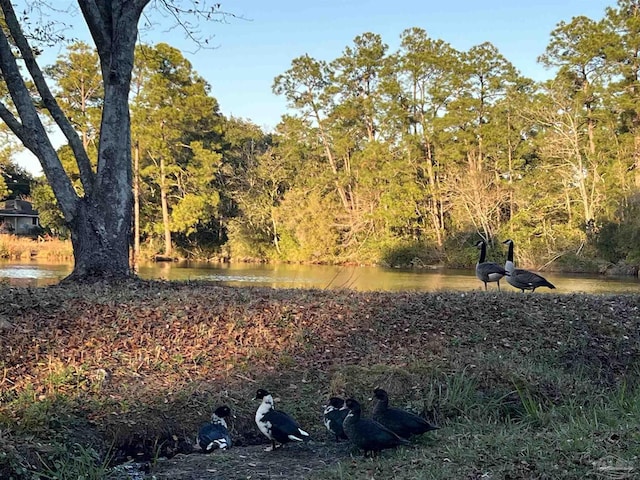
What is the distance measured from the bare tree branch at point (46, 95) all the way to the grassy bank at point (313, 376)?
6.97ft

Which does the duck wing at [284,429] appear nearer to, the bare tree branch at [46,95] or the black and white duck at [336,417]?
the black and white duck at [336,417]

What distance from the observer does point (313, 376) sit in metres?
5.98

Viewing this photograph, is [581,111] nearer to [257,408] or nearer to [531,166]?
[531,166]

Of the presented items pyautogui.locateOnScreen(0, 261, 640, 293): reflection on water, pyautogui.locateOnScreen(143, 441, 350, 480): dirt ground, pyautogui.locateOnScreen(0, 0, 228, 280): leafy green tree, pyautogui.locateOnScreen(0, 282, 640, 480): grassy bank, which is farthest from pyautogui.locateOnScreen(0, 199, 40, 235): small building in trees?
pyautogui.locateOnScreen(143, 441, 350, 480): dirt ground

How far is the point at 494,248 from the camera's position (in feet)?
116

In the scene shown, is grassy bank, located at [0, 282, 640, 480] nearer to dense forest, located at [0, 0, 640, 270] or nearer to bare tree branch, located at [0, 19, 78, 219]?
bare tree branch, located at [0, 19, 78, 219]

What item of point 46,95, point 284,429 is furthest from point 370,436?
point 46,95

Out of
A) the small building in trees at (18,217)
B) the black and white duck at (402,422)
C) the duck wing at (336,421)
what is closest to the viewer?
the black and white duck at (402,422)

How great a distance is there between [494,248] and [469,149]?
6540 mm

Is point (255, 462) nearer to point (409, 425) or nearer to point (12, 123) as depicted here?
point (409, 425)

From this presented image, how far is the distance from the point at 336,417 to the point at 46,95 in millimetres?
7285

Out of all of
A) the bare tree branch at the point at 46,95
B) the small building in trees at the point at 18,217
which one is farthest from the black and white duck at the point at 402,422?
the small building in trees at the point at 18,217

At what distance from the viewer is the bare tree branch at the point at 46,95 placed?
9027mm

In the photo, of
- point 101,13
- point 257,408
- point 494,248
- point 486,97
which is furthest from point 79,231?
point 486,97
